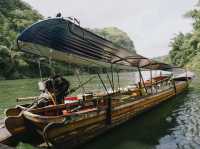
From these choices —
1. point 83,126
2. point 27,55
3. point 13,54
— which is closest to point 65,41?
point 83,126

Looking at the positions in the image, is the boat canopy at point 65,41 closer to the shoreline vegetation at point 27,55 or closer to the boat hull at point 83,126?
the boat hull at point 83,126

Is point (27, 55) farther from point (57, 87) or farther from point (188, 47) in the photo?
point (57, 87)

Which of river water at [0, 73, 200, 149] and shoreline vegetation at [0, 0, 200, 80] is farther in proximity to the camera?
shoreline vegetation at [0, 0, 200, 80]

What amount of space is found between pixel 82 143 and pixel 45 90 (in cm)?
251

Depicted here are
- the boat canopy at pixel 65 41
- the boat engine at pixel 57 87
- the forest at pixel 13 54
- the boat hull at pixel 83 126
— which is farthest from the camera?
the forest at pixel 13 54

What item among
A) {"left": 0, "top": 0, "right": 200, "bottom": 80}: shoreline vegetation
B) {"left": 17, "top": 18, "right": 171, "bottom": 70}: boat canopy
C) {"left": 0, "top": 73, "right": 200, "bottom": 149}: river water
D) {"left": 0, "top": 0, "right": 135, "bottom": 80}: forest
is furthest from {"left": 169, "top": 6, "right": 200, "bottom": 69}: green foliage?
{"left": 17, "top": 18, "right": 171, "bottom": 70}: boat canopy

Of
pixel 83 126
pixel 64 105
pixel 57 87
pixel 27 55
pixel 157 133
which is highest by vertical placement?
pixel 27 55

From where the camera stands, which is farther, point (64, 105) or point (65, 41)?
point (64, 105)

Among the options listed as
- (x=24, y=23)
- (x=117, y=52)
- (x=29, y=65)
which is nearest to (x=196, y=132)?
(x=117, y=52)

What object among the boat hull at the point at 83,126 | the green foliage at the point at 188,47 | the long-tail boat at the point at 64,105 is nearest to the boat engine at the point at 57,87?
the long-tail boat at the point at 64,105

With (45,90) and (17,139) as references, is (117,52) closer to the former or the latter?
(45,90)

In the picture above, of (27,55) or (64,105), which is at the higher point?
(27,55)

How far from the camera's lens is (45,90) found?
10469 millimetres

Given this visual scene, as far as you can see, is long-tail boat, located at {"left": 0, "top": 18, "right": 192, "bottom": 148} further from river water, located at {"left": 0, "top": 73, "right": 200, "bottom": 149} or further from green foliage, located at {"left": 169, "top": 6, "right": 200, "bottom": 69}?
green foliage, located at {"left": 169, "top": 6, "right": 200, "bottom": 69}
